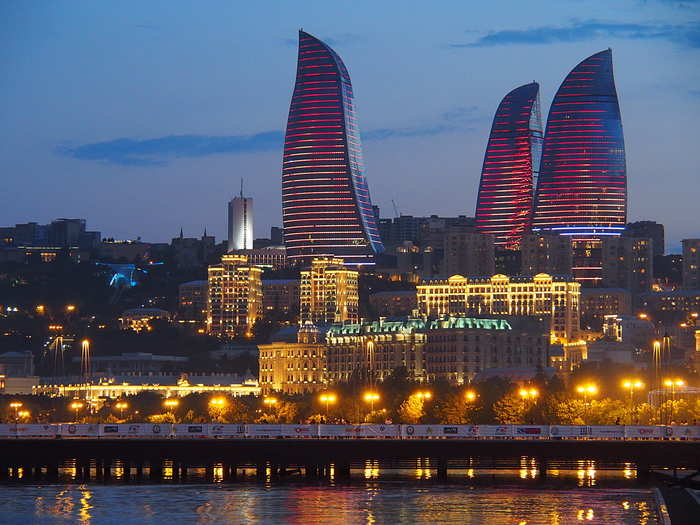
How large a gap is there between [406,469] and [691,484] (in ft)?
121

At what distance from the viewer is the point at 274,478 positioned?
15262cm

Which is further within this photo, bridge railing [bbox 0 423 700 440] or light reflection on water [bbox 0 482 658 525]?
bridge railing [bbox 0 423 700 440]

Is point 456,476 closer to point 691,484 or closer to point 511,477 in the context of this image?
point 511,477

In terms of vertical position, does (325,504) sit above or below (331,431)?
below

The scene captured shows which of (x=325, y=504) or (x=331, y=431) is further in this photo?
(x=331, y=431)

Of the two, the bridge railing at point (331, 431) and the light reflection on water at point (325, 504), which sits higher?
the bridge railing at point (331, 431)

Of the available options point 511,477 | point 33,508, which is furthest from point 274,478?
point 33,508

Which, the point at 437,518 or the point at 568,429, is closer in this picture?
the point at 437,518

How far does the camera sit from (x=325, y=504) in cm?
13062

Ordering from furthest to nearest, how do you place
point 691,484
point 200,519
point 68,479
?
point 68,479 < point 691,484 < point 200,519

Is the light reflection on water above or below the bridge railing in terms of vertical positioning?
below

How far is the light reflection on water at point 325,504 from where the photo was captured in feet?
404

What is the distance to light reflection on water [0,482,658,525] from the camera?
12312 cm

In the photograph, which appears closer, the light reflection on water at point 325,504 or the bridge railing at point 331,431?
the light reflection on water at point 325,504
